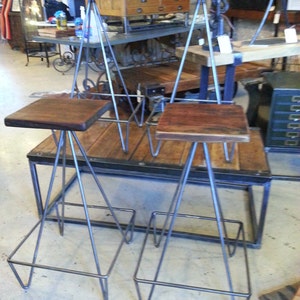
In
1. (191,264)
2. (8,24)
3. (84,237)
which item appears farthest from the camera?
(8,24)

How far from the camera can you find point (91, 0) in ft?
5.54

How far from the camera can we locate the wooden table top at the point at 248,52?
6.30 ft

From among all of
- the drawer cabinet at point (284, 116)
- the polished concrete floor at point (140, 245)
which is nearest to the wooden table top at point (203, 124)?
the polished concrete floor at point (140, 245)

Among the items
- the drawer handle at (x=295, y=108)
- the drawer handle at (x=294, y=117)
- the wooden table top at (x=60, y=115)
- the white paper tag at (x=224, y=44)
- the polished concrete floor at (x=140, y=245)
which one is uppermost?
the white paper tag at (x=224, y=44)

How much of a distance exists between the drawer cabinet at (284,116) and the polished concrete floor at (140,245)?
20 centimetres

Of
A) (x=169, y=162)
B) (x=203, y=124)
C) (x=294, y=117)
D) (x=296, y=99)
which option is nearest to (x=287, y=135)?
(x=294, y=117)

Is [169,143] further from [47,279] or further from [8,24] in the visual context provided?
[8,24]

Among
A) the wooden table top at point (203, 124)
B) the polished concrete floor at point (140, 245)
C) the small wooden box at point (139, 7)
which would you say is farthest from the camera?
the small wooden box at point (139, 7)

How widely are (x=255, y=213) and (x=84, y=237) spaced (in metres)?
0.96

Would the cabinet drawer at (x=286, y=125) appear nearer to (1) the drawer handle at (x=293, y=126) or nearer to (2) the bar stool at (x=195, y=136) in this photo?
(1) the drawer handle at (x=293, y=126)

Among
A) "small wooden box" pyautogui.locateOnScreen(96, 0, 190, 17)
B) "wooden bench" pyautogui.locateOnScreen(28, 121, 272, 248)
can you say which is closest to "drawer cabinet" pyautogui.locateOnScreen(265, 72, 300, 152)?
"wooden bench" pyautogui.locateOnScreen(28, 121, 272, 248)

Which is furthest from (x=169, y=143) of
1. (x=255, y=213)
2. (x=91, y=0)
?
(x=91, y=0)

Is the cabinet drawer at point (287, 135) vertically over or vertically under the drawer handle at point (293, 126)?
under

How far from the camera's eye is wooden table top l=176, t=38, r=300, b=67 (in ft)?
6.30
